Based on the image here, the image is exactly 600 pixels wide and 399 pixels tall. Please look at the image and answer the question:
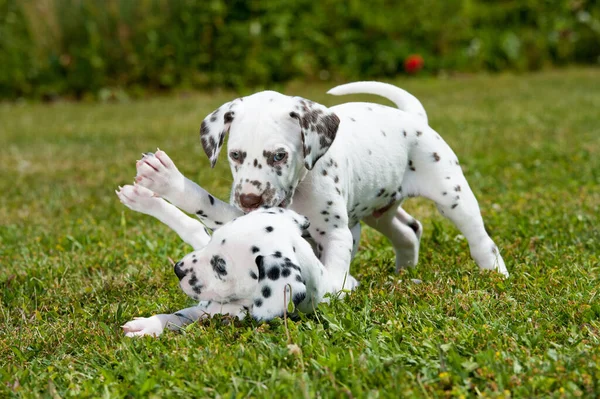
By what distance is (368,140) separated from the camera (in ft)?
14.2

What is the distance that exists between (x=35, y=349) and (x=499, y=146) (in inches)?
249

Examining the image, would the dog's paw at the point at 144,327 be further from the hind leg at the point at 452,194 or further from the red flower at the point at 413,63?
the red flower at the point at 413,63

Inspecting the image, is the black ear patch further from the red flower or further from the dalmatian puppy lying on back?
the red flower

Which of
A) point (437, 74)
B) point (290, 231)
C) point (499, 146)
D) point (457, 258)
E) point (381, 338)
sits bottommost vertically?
point (437, 74)

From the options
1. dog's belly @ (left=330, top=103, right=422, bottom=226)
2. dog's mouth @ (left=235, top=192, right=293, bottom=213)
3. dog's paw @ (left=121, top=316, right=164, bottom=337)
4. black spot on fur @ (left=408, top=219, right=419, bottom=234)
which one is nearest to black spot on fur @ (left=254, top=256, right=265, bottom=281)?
dog's mouth @ (left=235, top=192, right=293, bottom=213)

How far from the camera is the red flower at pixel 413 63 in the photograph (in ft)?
54.6

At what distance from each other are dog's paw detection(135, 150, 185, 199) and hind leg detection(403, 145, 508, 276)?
1375 mm

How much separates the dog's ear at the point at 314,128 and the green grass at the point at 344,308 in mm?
689

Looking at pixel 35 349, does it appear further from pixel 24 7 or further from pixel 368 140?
pixel 24 7

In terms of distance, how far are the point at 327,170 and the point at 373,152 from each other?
17.7 inches

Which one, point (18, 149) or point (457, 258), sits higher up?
point (457, 258)

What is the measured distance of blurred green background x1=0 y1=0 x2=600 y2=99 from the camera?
15.8m

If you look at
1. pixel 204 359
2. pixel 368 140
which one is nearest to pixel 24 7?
pixel 368 140

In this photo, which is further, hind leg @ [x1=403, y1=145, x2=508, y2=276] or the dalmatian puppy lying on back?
hind leg @ [x1=403, y1=145, x2=508, y2=276]
